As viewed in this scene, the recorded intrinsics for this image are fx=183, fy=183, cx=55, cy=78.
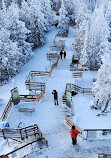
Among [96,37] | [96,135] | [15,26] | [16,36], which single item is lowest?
[96,135]

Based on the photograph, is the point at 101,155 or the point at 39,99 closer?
the point at 101,155

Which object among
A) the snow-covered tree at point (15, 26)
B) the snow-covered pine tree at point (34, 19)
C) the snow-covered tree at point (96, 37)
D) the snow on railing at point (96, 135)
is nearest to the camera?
the snow on railing at point (96, 135)

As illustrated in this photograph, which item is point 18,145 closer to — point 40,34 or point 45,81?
point 45,81

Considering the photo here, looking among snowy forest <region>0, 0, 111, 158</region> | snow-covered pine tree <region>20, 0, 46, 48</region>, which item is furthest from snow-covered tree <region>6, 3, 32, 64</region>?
snow-covered pine tree <region>20, 0, 46, 48</region>

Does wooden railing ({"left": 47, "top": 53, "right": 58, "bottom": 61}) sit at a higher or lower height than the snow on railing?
higher

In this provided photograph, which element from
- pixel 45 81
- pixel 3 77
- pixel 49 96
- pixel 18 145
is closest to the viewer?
pixel 18 145

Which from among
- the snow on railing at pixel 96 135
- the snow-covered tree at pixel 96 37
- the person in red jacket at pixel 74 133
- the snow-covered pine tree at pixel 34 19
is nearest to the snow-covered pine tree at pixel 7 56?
the snow-covered tree at pixel 96 37

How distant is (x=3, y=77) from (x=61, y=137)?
55.1 feet

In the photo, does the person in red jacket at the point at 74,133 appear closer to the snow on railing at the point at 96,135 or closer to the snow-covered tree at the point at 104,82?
the snow on railing at the point at 96,135

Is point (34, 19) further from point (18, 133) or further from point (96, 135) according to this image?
point (96, 135)

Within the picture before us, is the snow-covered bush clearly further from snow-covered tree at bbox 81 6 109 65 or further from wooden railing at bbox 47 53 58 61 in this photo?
snow-covered tree at bbox 81 6 109 65

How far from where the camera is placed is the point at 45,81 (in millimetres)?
20172

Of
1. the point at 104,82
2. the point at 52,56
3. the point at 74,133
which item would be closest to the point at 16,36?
the point at 52,56

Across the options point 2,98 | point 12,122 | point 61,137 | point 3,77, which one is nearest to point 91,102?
point 61,137
